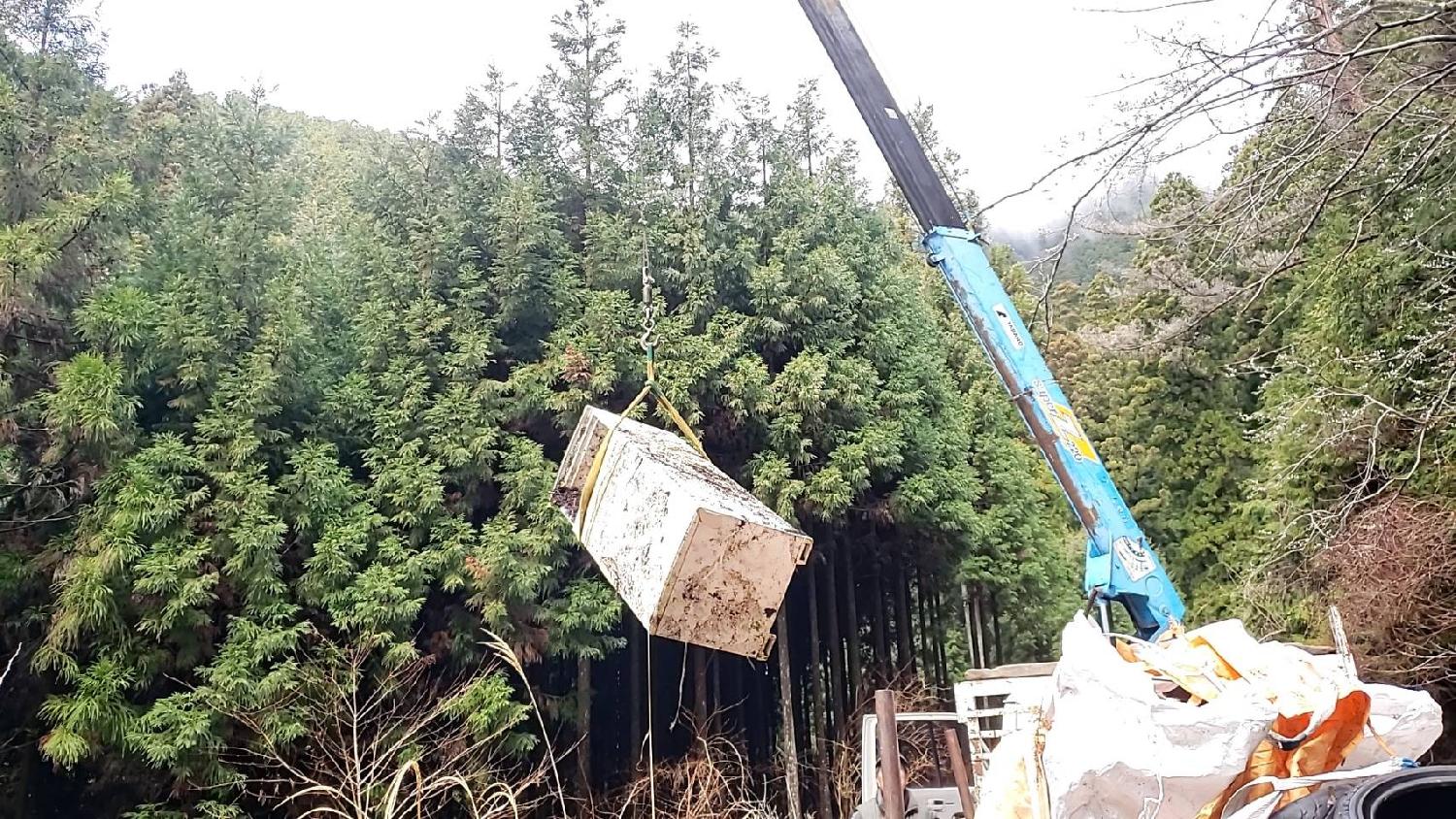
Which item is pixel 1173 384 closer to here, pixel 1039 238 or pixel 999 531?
pixel 999 531

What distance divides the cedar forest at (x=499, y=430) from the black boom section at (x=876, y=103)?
3.13 feet

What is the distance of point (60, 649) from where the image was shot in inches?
253

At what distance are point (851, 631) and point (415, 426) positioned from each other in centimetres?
544

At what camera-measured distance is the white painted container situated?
258 centimetres

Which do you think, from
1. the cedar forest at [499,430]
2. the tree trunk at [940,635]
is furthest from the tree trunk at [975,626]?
the cedar forest at [499,430]

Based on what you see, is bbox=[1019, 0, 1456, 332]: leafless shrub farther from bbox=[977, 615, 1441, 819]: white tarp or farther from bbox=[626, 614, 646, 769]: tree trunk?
bbox=[626, 614, 646, 769]: tree trunk

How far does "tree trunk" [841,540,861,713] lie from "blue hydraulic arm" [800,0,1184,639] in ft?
19.9

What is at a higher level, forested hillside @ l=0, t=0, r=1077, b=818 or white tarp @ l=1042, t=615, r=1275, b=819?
forested hillside @ l=0, t=0, r=1077, b=818

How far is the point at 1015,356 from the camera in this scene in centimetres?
457

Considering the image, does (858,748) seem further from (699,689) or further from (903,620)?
(903,620)

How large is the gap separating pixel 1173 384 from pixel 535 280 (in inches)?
421

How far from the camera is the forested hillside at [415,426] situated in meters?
6.84

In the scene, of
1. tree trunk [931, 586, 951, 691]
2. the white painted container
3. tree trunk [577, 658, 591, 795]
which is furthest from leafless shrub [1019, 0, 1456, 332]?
tree trunk [931, 586, 951, 691]

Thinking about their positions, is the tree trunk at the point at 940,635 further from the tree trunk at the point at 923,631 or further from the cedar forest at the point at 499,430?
the cedar forest at the point at 499,430
